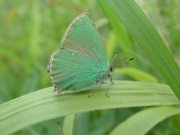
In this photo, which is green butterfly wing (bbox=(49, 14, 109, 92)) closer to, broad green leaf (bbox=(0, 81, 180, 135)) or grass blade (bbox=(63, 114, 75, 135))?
broad green leaf (bbox=(0, 81, 180, 135))

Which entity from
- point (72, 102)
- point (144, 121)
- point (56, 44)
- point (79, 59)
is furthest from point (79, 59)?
point (56, 44)

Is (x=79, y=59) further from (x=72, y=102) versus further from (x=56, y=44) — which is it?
(x=56, y=44)

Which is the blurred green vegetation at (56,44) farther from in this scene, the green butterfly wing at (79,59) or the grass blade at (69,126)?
the grass blade at (69,126)

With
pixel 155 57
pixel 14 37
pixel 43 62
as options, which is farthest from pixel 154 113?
pixel 14 37

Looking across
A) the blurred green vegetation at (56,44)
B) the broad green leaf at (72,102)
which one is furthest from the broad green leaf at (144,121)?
the blurred green vegetation at (56,44)

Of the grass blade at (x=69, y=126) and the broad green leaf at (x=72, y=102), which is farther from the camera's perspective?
the grass blade at (x=69, y=126)

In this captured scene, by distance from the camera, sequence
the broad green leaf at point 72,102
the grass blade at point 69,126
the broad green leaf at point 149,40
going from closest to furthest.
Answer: the broad green leaf at point 72,102, the broad green leaf at point 149,40, the grass blade at point 69,126

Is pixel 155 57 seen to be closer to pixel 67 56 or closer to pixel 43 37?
pixel 67 56
